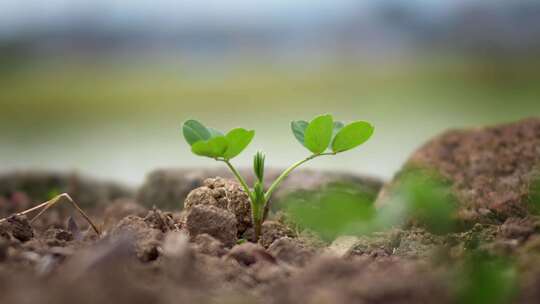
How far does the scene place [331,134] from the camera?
116cm

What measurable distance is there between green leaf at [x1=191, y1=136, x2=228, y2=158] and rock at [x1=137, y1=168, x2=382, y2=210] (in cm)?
112

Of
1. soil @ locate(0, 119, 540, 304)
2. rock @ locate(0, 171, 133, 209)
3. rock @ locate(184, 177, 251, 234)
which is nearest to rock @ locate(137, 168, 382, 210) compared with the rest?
rock @ locate(0, 171, 133, 209)

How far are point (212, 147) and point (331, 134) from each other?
0.21 metres

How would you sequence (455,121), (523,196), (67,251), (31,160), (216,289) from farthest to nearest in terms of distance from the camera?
(455,121) < (31,160) < (523,196) < (67,251) < (216,289)

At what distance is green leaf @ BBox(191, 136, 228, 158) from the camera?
1081 millimetres

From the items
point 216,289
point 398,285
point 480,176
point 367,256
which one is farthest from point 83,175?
point 398,285

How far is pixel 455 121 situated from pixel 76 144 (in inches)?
92.0

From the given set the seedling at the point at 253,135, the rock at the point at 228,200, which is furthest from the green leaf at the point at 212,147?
the rock at the point at 228,200

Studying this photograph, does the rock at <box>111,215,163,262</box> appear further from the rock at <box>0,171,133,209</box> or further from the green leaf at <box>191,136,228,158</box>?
the rock at <box>0,171,133,209</box>

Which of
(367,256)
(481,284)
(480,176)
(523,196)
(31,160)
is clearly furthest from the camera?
(31,160)

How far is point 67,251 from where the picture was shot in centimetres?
90

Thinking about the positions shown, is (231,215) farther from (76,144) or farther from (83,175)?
(76,144)

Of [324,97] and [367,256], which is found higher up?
[324,97]

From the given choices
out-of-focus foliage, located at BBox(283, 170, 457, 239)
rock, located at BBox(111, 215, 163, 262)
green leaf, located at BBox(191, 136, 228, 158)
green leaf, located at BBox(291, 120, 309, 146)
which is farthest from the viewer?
green leaf, located at BBox(291, 120, 309, 146)
